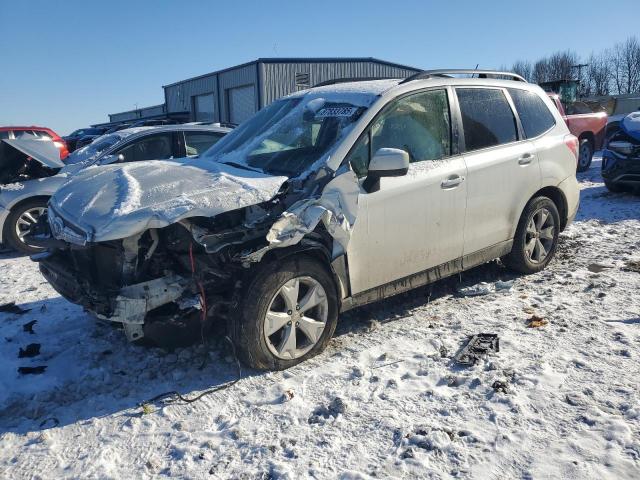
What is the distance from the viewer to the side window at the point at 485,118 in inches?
179

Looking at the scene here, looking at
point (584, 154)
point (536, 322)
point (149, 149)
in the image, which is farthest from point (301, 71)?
point (536, 322)

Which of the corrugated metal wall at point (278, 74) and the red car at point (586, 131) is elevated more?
the corrugated metal wall at point (278, 74)

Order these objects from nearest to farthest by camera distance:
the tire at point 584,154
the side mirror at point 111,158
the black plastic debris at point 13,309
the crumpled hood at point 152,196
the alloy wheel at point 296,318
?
the crumpled hood at point 152,196
the alloy wheel at point 296,318
the black plastic debris at point 13,309
the side mirror at point 111,158
the tire at point 584,154

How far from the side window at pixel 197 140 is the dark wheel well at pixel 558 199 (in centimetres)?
482

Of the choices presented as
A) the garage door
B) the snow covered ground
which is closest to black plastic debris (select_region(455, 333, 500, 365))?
the snow covered ground

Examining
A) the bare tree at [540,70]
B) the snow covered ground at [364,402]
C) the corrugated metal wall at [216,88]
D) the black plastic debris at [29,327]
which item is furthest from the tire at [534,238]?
the bare tree at [540,70]

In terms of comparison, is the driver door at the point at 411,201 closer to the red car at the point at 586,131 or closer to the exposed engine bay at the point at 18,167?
the exposed engine bay at the point at 18,167

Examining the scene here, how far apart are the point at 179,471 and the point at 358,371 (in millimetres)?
1354

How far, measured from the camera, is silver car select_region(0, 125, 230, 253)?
7.04 meters

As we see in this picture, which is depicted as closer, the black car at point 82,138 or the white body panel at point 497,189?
the white body panel at point 497,189

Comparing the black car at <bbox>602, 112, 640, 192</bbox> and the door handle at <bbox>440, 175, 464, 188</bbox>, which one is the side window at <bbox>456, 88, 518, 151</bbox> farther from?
the black car at <bbox>602, 112, 640, 192</bbox>

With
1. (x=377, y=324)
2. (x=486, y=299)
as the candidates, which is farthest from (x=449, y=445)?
(x=486, y=299)

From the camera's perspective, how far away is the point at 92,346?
4090mm

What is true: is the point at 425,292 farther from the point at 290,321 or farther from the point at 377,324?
the point at 290,321
